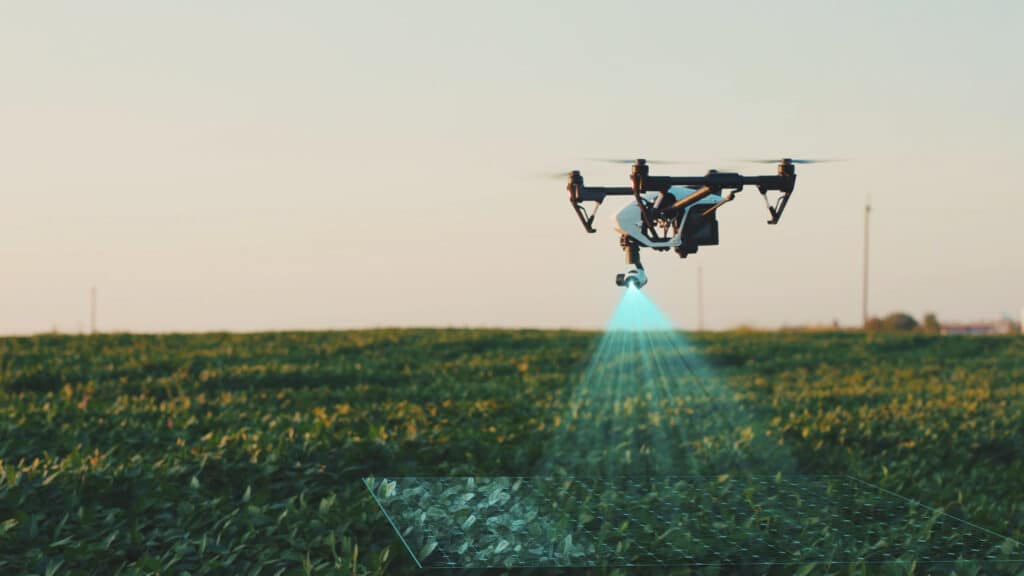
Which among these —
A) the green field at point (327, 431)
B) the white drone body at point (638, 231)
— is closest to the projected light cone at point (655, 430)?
the green field at point (327, 431)

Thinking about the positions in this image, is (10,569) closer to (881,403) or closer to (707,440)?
(707,440)

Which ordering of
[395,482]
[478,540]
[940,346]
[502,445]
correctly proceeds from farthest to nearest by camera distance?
1. [940,346]
2. [502,445]
3. [395,482]
4. [478,540]

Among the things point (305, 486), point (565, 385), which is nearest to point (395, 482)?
point (305, 486)
